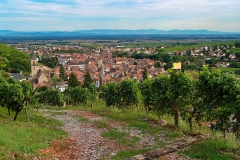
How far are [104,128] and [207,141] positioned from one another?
6359 mm

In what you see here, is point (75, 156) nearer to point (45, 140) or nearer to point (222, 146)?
point (45, 140)

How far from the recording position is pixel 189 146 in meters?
10.7

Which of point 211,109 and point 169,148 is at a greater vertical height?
point 211,109

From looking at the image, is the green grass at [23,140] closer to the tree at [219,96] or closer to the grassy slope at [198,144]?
the grassy slope at [198,144]

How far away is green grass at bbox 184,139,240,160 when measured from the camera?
934 centimetres

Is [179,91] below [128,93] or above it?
above

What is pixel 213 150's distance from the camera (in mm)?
9898

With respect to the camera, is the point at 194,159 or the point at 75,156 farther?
the point at 75,156

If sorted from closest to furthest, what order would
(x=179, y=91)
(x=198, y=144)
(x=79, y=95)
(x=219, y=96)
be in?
(x=198, y=144)
(x=219, y=96)
(x=179, y=91)
(x=79, y=95)

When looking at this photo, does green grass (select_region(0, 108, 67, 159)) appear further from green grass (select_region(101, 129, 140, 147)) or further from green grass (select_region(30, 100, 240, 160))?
green grass (select_region(30, 100, 240, 160))

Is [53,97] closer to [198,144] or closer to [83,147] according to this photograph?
[83,147]

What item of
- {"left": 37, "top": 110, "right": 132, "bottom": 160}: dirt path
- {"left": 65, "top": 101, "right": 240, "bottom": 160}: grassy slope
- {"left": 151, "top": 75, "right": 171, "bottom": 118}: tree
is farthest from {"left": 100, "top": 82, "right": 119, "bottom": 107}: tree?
{"left": 37, "top": 110, "right": 132, "bottom": 160}: dirt path

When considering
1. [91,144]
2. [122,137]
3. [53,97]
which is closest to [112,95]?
[53,97]

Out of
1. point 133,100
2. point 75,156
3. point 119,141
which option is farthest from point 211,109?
point 133,100
